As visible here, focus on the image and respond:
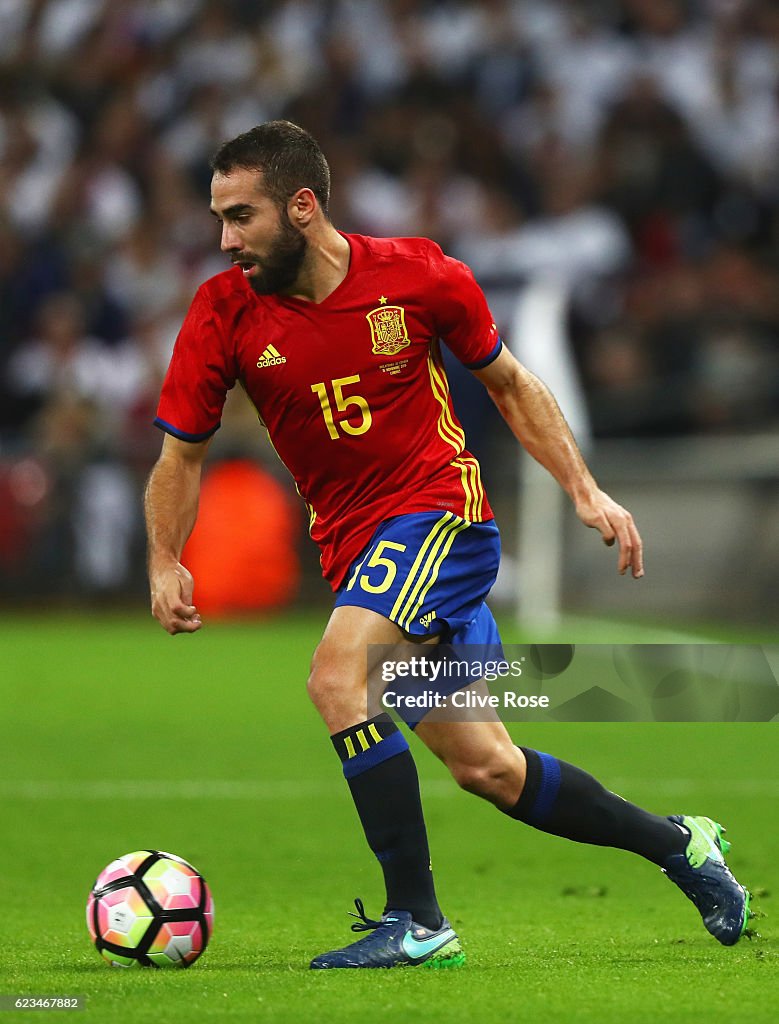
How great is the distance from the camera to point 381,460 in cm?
484

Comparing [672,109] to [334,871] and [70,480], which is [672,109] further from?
[334,871]

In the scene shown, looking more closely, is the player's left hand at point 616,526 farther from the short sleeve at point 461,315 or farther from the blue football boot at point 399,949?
the blue football boot at point 399,949

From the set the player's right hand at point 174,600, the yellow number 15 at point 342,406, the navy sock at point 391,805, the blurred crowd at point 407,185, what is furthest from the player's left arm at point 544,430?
the blurred crowd at point 407,185

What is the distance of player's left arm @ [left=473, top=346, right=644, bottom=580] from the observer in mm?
4855

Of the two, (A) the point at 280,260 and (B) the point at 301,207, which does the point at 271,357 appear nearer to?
(A) the point at 280,260

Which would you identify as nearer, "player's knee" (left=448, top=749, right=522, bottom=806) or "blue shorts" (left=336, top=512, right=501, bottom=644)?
"blue shorts" (left=336, top=512, right=501, bottom=644)

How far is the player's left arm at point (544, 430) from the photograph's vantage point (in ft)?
15.9

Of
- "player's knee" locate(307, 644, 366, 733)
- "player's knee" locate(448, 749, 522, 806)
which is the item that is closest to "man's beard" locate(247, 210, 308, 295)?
"player's knee" locate(307, 644, 366, 733)

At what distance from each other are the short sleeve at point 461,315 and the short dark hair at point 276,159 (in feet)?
1.37

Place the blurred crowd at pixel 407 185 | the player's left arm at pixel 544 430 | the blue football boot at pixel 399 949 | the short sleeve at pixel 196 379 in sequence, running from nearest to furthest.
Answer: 1. the blue football boot at pixel 399 949
2. the short sleeve at pixel 196 379
3. the player's left arm at pixel 544 430
4. the blurred crowd at pixel 407 185

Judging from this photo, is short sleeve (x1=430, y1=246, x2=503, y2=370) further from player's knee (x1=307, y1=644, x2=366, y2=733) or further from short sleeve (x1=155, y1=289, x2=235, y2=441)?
player's knee (x1=307, y1=644, x2=366, y2=733)

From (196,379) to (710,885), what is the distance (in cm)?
198

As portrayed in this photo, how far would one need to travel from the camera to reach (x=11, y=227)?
685 inches

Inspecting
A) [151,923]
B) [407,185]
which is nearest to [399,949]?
[151,923]
